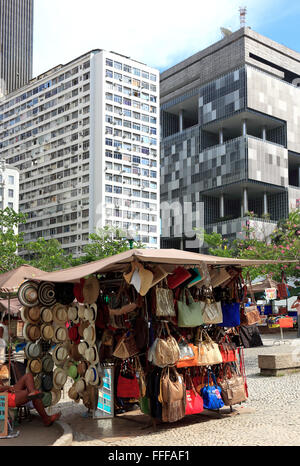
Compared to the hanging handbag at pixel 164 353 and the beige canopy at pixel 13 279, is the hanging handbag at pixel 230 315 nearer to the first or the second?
the hanging handbag at pixel 164 353

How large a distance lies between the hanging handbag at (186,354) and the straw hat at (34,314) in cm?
264

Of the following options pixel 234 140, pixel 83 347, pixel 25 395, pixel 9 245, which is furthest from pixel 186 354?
pixel 234 140

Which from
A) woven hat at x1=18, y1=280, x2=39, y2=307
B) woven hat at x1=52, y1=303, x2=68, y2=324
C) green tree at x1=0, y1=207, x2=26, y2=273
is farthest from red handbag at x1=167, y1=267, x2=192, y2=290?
green tree at x1=0, y1=207, x2=26, y2=273

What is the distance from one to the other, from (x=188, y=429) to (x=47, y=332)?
2933 millimetres

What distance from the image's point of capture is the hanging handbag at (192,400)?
26.5 feet

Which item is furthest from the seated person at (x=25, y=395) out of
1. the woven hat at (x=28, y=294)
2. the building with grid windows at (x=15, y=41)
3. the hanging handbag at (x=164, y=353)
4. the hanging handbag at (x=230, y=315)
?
the building with grid windows at (x=15, y=41)

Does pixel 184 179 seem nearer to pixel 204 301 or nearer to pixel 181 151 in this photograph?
pixel 181 151

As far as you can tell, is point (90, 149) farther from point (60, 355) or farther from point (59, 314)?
point (60, 355)

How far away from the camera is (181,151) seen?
8500 cm

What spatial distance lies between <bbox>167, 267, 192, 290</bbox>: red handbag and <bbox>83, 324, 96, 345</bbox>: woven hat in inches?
59.2

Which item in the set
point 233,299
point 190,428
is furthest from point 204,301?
point 190,428

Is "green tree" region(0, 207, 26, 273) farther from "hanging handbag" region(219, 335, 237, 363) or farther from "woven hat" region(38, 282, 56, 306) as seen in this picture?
"hanging handbag" region(219, 335, 237, 363)

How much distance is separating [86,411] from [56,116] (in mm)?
92700

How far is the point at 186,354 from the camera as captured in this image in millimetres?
8125
